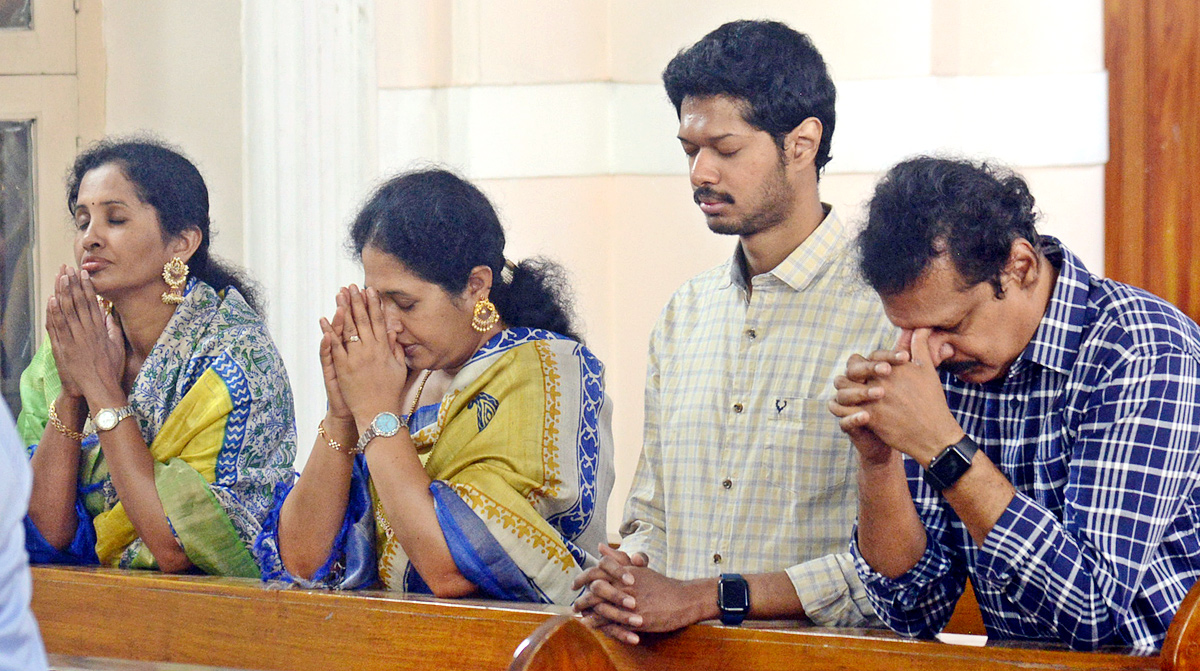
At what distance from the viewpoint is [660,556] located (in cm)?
236

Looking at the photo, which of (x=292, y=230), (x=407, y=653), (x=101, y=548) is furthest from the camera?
(x=292, y=230)

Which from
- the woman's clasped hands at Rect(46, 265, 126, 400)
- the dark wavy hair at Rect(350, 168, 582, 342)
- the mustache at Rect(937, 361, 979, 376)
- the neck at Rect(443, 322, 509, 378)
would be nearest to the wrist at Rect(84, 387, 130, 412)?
the woman's clasped hands at Rect(46, 265, 126, 400)

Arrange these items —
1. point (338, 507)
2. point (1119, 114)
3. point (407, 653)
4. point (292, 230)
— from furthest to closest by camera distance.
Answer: point (292, 230) < point (1119, 114) < point (338, 507) < point (407, 653)

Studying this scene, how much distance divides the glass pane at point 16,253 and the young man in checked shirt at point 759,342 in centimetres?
265

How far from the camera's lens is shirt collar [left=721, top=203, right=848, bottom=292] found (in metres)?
2.27

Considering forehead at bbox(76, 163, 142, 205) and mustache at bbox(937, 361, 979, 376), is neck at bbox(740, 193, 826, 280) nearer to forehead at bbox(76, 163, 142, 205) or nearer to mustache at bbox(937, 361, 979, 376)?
mustache at bbox(937, 361, 979, 376)

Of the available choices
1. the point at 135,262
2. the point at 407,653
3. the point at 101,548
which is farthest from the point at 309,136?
the point at 407,653

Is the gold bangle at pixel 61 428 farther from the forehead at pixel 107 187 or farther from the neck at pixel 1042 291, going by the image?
the neck at pixel 1042 291

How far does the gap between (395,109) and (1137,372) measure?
112 inches

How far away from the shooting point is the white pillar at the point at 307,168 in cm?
405

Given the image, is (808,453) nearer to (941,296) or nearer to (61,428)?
(941,296)

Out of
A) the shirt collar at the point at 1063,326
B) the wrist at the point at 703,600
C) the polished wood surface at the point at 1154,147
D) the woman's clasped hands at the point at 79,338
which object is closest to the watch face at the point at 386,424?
the wrist at the point at 703,600

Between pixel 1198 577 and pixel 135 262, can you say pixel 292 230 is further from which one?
pixel 1198 577

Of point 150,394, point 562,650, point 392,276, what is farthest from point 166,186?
point 562,650
